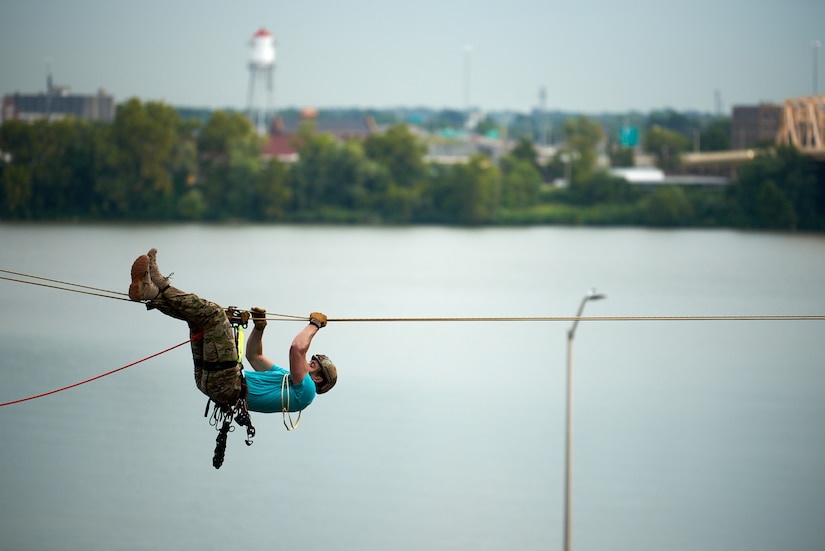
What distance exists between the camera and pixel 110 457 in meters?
37.5

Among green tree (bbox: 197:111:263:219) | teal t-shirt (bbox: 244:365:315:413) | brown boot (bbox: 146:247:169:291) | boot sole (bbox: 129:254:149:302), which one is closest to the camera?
boot sole (bbox: 129:254:149:302)

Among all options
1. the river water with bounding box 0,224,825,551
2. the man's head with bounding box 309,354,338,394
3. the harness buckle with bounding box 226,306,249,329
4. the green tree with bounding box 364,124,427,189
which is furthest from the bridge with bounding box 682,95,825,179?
the harness buckle with bounding box 226,306,249,329

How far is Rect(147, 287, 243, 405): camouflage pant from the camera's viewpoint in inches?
519

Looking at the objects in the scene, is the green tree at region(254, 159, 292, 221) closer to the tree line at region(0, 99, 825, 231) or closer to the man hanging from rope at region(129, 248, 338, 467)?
the tree line at region(0, 99, 825, 231)

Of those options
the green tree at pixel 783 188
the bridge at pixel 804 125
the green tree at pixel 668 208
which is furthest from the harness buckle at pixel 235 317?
the bridge at pixel 804 125

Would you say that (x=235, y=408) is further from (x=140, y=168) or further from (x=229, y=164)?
(x=229, y=164)

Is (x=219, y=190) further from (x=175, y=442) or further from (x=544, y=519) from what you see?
(x=544, y=519)

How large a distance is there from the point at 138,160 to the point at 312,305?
4375cm

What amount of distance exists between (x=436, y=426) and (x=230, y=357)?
27.6 m

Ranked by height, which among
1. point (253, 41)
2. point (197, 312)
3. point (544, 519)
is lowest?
point (544, 519)

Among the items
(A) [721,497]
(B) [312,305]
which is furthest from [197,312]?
(B) [312,305]

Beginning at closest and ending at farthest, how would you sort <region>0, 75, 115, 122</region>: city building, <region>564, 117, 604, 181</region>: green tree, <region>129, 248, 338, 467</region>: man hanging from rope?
<region>129, 248, 338, 467</region>: man hanging from rope
<region>564, 117, 604, 181</region>: green tree
<region>0, 75, 115, 122</region>: city building

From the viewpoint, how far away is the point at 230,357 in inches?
527

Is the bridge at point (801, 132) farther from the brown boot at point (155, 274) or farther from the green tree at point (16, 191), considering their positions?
the brown boot at point (155, 274)
